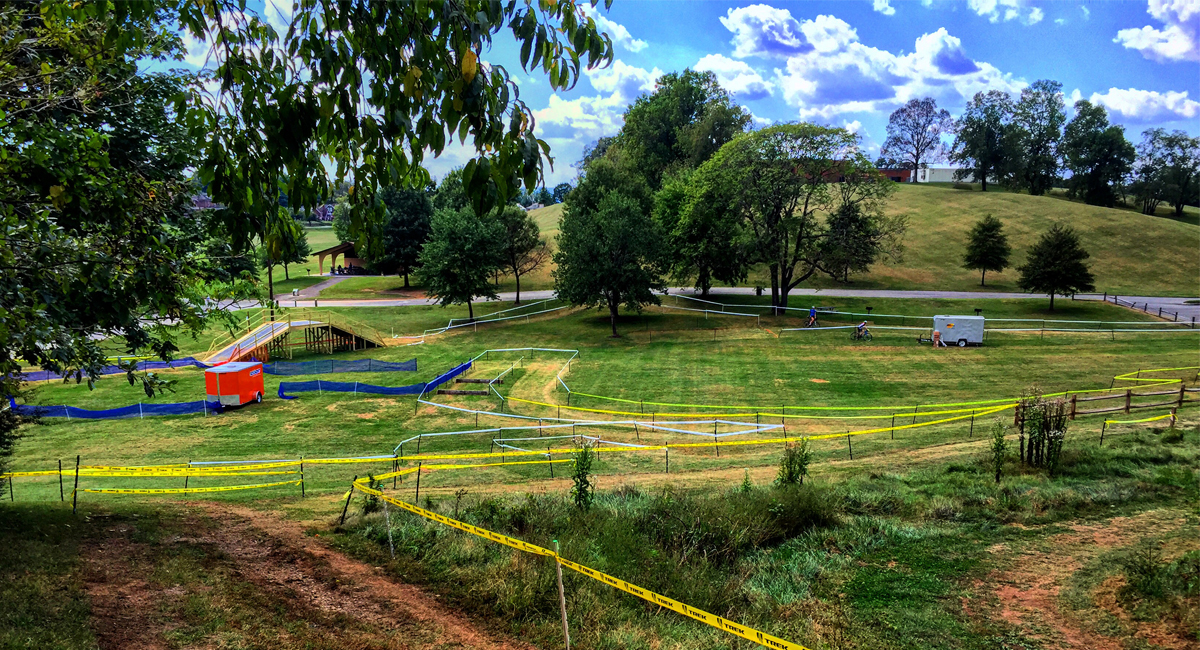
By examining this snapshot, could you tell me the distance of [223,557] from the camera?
8.15 m

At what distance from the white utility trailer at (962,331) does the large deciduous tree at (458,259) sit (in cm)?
3257

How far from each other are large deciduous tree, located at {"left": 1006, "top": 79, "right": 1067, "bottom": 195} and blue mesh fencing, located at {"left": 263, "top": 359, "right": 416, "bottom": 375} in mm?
100795

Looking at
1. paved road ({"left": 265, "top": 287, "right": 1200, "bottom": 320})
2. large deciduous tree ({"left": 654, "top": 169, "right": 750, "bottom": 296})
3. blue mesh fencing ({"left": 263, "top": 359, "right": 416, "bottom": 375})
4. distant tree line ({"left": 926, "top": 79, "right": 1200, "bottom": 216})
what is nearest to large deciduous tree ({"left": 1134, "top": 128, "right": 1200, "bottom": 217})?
distant tree line ({"left": 926, "top": 79, "right": 1200, "bottom": 216})

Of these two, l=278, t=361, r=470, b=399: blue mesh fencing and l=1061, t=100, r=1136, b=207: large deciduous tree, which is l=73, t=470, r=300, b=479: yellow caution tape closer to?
l=278, t=361, r=470, b=399: blue mesh fencing

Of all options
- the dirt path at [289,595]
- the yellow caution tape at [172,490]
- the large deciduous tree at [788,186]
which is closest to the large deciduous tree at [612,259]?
the large deciduous tree at [788,186]

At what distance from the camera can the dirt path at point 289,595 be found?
6047 mm

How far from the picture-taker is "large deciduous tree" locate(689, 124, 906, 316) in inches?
A: 1736

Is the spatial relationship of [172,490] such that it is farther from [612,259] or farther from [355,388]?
[612,259]

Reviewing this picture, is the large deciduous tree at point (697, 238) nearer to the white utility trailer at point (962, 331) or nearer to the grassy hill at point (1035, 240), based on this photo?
the white utility trailer at point (962, 331)

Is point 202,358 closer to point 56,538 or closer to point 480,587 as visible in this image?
point 56,538

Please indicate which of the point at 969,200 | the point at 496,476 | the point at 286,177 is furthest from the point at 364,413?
the point at 969,200

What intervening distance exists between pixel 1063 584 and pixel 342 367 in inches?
1356

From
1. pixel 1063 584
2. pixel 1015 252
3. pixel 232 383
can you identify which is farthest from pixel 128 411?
pixel 1015 252

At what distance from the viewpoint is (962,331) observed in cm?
3675
